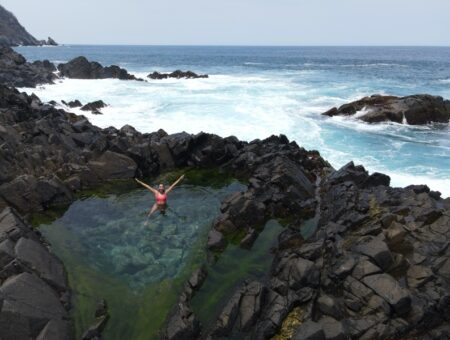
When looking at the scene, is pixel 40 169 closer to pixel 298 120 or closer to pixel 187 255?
pixel 187 255

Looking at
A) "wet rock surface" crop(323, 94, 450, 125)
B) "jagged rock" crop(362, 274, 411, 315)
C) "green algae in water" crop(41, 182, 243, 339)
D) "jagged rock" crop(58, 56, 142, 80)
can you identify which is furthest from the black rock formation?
"jagged rock" crop(58, 56, 142, 80)

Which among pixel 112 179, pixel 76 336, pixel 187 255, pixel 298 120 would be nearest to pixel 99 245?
pixel 187 255

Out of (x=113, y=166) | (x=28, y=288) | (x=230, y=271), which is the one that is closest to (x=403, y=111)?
(x=113, y=166)

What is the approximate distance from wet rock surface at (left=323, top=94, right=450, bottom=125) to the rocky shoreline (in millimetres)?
23868

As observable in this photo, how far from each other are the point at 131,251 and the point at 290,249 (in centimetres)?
765

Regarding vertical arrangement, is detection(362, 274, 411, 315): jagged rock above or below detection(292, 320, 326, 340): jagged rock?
above

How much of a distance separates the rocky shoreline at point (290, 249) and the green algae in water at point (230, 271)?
18.9 inches

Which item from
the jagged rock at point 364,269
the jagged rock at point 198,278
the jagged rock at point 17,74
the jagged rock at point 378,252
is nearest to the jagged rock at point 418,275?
the jagged rock at point 378,252

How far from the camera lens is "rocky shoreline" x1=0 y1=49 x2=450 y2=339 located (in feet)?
42.7

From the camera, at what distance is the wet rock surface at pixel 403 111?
4672cm

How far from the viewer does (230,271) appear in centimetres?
1700

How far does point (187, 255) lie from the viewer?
18219mm

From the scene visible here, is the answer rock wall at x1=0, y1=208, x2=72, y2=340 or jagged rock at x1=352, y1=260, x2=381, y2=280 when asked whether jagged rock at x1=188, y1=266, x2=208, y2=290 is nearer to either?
rock wall at x1=0, y1=208, x2=72, y2=340

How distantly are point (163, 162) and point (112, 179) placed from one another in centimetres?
411
